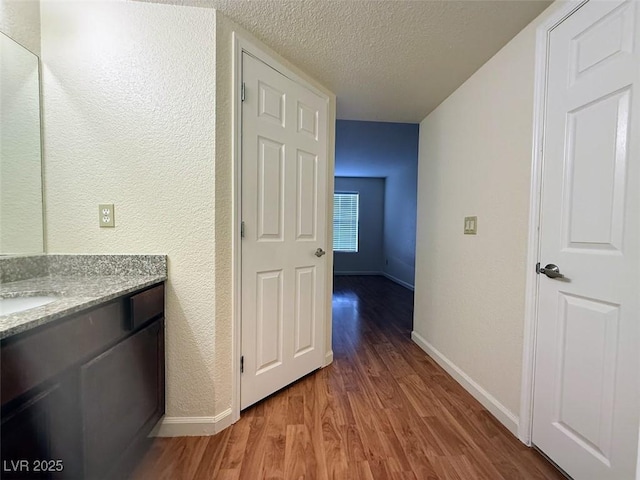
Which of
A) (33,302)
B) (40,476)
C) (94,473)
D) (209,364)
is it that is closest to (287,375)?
(209,364)

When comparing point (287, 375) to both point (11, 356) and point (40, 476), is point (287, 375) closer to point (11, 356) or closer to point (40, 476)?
point (40, 476)

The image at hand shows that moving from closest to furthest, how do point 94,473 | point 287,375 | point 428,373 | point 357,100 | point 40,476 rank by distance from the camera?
point 40,476 < point 94,473 < point 287,375 < point 428,373 < point 357,100

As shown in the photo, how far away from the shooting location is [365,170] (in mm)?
5957

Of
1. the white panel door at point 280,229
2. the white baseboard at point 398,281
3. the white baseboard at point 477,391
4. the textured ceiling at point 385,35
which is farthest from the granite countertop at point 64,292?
the white baseboard at point 398,281

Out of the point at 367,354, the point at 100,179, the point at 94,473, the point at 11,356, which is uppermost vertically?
the point at 100,179

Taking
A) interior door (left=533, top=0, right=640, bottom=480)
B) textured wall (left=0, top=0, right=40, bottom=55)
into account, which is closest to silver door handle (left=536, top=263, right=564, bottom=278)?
interior door (left=533, top=0, right=640, bottom=480)

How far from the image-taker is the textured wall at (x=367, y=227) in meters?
6.79

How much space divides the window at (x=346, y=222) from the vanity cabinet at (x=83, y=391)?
5687mm

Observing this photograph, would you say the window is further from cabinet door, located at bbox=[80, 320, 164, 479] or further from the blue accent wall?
cabinet door, located at bbox=[80, 320, 164, 479]

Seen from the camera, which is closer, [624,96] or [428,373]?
[624,96]

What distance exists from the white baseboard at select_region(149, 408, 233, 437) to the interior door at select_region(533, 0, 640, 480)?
1.64 meters

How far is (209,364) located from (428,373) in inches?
63.3

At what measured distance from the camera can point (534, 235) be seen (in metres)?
1.37

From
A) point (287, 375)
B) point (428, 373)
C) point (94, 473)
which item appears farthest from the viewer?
point (428, 373)
